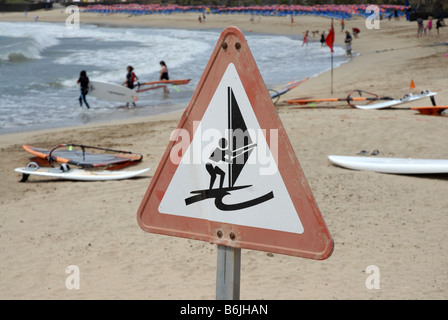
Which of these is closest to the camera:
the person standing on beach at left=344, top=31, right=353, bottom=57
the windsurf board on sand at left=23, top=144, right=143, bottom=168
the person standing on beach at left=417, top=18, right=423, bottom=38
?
the windsurf board on sand at left=23, top=144, right=143, bottom=168

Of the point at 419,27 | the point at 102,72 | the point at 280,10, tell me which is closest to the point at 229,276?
the point at 102,72

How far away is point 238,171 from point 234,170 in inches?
0.6

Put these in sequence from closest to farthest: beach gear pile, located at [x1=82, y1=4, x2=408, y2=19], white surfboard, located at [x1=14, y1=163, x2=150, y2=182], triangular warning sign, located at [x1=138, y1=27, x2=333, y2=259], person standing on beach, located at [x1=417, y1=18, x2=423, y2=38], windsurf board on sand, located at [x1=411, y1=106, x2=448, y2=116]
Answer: triangular warning sign, located at [x1=138, y1=27, x2=333, y2=259] < white surfboard, located at [x1=14, y1=163, x2=150, y2=182] < windsurf board on sand, located at [x1=411, y1=106, x2=448, y2=116] < person standing on beach, located at [x1=417, y1=18, x2=423, y2=38] < beach gear pile, located at [x1=82, y1=4, x2=408, y2=19]

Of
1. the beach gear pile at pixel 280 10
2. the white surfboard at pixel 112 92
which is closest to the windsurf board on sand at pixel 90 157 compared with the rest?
the white surfboard at pixel 112 92

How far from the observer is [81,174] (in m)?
8.19

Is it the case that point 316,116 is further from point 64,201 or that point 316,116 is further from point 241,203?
point 241,203

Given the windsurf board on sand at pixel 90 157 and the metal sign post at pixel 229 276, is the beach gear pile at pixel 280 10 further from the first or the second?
the metal sign post at pixel 229 276

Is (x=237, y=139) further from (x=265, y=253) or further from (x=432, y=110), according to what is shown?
(x=432, y=110)

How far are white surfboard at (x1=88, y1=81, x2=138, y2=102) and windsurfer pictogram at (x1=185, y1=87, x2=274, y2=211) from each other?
1524cm

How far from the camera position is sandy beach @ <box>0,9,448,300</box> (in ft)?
13.8

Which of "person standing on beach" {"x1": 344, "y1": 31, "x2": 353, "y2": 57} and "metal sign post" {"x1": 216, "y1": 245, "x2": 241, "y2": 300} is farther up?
"person standing on beach" {"x1": 344, "y1": 31, "x2": 353, "y2": 57}

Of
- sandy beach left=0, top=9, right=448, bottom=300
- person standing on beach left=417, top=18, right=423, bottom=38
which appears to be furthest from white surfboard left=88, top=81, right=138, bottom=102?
person standing on beach left=417, top=18, right=423, bottom=38

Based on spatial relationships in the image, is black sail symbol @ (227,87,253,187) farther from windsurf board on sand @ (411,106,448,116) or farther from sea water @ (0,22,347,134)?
sea water @ (0,22,347,134)
